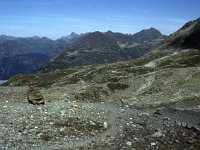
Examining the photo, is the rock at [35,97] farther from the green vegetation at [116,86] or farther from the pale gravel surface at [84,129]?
the green vegetation at [116,86]

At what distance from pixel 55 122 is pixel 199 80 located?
1941 inches

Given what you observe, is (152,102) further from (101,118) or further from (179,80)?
(101,118)

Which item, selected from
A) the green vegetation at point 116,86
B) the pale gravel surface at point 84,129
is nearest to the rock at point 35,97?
the pale gravel surface at point 84,129

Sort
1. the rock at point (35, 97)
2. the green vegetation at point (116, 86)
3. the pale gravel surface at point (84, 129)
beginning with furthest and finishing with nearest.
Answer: the green vegetation at point (116, 86), the rock at point (35, 97), the pale gravel surface at point (84, 129)

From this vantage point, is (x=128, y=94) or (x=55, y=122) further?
(x=128, y=94)

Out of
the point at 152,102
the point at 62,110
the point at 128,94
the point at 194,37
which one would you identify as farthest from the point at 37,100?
the point at 194,37

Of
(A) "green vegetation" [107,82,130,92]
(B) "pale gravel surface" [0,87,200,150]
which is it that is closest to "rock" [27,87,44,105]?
(B) "pale gravel surface" [0,87,200,150]

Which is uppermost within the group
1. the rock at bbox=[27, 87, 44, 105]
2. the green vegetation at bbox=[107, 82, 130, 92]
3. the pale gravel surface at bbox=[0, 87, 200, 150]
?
the rock at bbox=[27, 87, 44, 105]

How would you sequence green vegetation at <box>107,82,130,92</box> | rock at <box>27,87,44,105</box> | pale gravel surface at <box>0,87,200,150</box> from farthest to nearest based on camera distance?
green vegetation at <box>107,82,130,92</box> → rock at <box>27,87,44,105</box> → pale gravel surface at <box>0,87,200,150</box>

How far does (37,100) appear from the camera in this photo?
1613 inches

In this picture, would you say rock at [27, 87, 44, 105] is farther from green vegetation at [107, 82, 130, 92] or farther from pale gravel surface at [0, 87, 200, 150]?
green vegetation at [107, 82, 130, 92]

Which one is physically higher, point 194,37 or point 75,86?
point 194,37

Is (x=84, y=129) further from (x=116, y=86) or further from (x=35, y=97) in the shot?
(x=116, y=86)

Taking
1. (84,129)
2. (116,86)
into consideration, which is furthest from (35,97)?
(116,86)
